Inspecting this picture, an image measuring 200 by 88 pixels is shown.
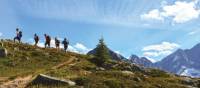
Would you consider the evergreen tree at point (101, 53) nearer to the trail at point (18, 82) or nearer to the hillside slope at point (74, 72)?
the hillside slope at point (74, 72)

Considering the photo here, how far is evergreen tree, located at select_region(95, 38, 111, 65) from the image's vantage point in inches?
2756

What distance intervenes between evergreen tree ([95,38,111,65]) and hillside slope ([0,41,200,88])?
101cm

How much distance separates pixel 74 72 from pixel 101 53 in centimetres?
1818

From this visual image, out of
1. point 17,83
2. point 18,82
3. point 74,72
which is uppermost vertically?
point 74,72

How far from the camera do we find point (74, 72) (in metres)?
53.3

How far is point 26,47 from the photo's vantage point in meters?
72.1

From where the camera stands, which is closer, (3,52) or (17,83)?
(17,83)

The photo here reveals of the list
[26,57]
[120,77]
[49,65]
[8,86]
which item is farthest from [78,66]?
[8,86]

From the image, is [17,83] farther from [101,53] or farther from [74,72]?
[101,53]

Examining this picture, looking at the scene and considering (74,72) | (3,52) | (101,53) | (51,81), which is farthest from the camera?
(101,53)

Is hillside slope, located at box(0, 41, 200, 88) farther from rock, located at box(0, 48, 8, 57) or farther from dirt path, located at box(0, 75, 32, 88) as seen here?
rock, located at box(0, 48, 8, 57)

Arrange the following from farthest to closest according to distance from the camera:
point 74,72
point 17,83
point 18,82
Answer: point 74,72, point 18,82, point 17,83

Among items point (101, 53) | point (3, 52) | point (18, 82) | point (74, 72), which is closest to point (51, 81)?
point (18, 82)

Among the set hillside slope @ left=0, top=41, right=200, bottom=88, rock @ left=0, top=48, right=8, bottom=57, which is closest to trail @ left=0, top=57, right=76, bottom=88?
hillside slope @ left=0, top=41, right=200, bottom=88
